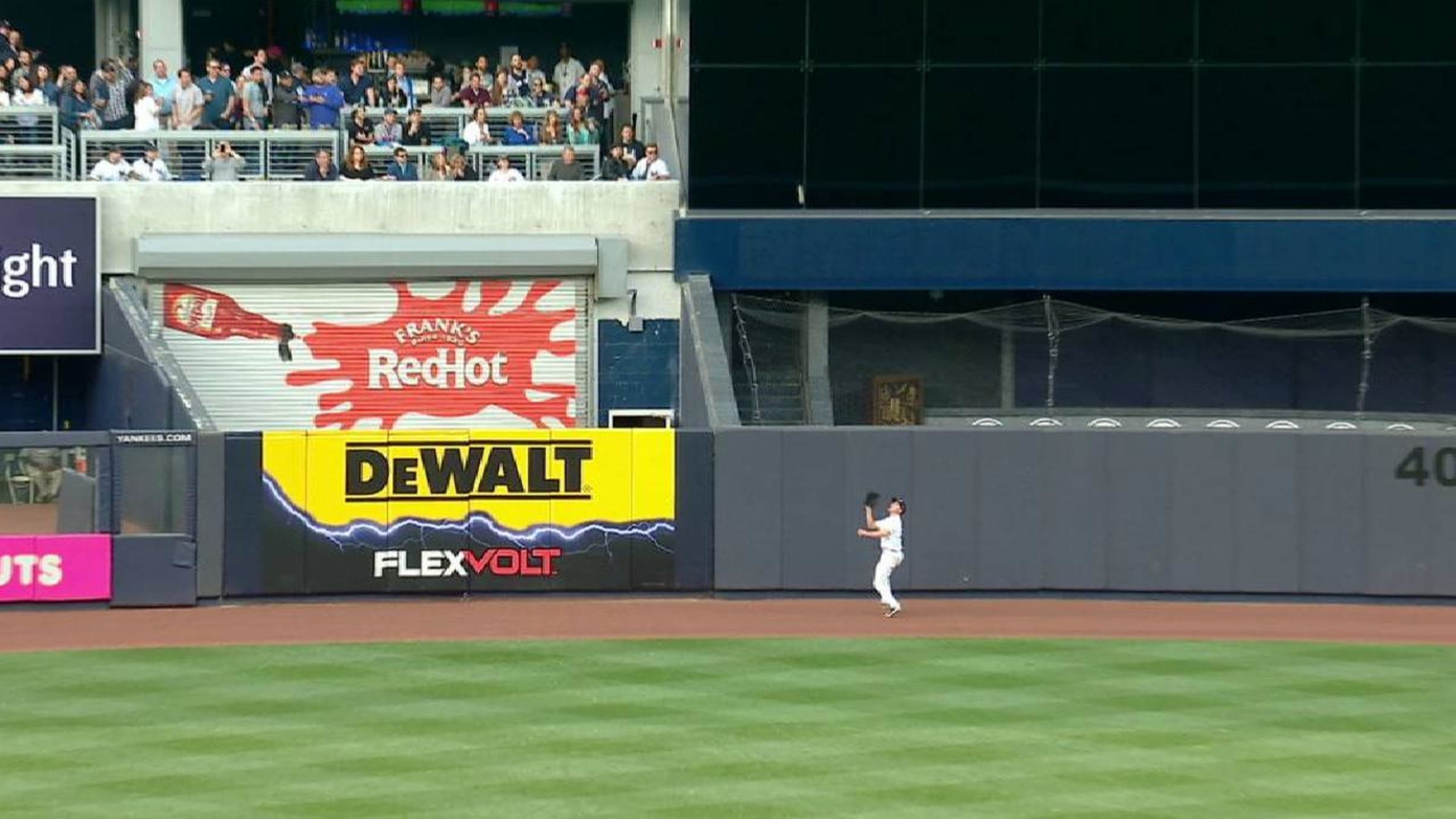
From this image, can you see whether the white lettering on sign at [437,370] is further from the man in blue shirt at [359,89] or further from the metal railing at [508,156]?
the man in blue shirt at [359,89]

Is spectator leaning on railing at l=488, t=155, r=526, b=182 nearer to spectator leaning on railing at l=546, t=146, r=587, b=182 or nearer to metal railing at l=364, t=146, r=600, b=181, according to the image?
metal railing at l=364, t=146, r=600, b=181

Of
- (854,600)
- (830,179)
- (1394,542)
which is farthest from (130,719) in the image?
(830,179)

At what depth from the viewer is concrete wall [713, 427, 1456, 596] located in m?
29.8

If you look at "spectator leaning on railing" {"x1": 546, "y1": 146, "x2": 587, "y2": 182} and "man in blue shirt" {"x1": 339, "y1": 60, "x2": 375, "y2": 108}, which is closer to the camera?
"spectator leaning on railing" {"x1": 546, "y1": 146, "x2": 587, "y2": 182}

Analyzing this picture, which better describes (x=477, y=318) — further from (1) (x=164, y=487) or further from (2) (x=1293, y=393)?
(2) (x=1293, y=393)

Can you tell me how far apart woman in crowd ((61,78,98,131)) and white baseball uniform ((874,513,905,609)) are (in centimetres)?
1576

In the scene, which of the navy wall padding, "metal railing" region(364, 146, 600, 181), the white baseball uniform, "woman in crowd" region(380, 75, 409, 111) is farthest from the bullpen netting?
the navy wall padding

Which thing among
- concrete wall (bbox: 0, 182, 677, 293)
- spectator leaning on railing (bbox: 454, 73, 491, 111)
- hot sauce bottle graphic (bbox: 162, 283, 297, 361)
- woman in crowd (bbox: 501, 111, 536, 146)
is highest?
spectator leaning on railing (bbox: 454, 73, 491, 111)

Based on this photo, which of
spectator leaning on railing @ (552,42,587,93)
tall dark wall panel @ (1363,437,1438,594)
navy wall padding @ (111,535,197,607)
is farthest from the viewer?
spectator leaning on railing @ (552,42,587,93)

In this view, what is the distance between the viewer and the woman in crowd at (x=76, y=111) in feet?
125

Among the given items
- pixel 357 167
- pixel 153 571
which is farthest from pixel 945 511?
pixel 357 167

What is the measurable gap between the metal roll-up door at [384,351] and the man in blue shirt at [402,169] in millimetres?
1616

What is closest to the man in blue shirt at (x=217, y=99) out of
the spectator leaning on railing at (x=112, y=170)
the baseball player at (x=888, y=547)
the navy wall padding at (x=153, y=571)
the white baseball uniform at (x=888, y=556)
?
the spectator leaning on railing at (x=112, y=170)

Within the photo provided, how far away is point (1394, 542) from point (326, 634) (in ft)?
40.4
